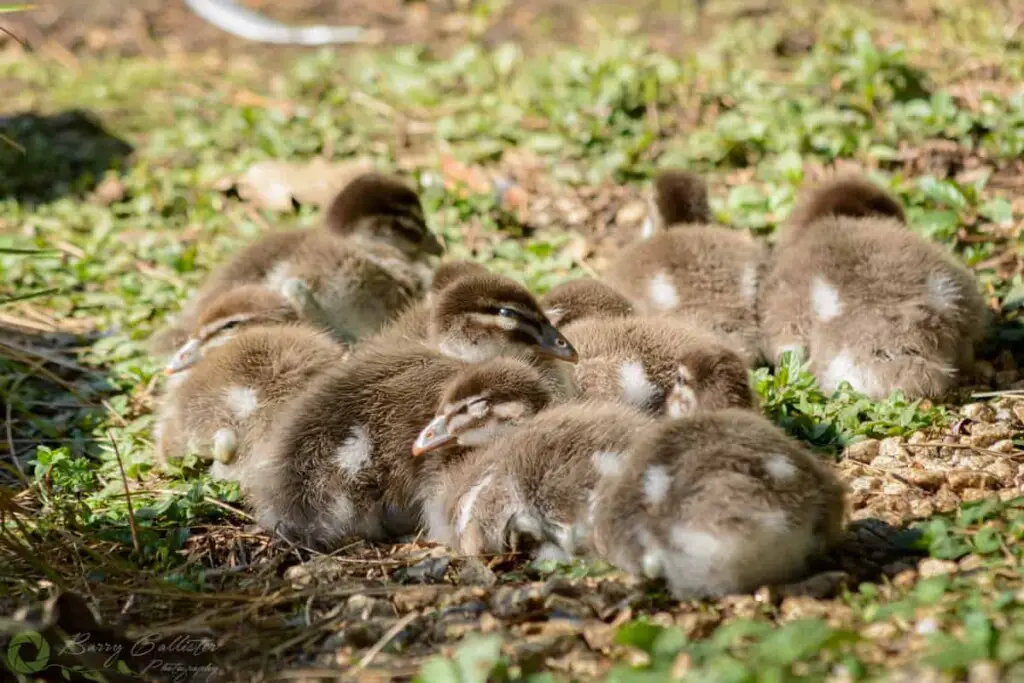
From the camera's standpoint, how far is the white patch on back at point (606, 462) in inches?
150

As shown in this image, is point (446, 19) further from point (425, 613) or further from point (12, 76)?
point (425, 613)

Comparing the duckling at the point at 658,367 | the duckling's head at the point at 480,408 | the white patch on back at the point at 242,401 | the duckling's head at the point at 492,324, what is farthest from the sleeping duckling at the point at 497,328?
the white patch on back at the point at 242,401

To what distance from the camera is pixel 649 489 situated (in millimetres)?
3535

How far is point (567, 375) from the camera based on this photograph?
4.82m

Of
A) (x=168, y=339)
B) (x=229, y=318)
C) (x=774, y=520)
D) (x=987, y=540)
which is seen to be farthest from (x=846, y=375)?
(x=168, y=339)

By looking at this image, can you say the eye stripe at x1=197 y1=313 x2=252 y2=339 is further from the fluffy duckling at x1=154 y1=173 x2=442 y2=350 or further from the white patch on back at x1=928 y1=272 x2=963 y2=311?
the white patch on back at x1=928 y1=272 x2=963 y2=311

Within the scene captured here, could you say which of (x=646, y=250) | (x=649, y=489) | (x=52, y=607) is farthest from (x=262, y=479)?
(x=646, y=250)

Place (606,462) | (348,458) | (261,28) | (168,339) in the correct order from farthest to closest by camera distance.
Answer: (261,28) < (168,339) < (348,458) < (606,462)

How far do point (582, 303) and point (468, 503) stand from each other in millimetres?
1523

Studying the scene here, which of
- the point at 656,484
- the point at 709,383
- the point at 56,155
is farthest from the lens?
the point at 56,155

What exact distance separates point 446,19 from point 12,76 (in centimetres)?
364

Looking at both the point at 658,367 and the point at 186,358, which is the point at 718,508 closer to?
the point at 658,367

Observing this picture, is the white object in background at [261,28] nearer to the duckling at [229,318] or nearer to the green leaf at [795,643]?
the duckling at [229,318]

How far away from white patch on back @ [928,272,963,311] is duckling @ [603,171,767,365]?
0.83 meters
